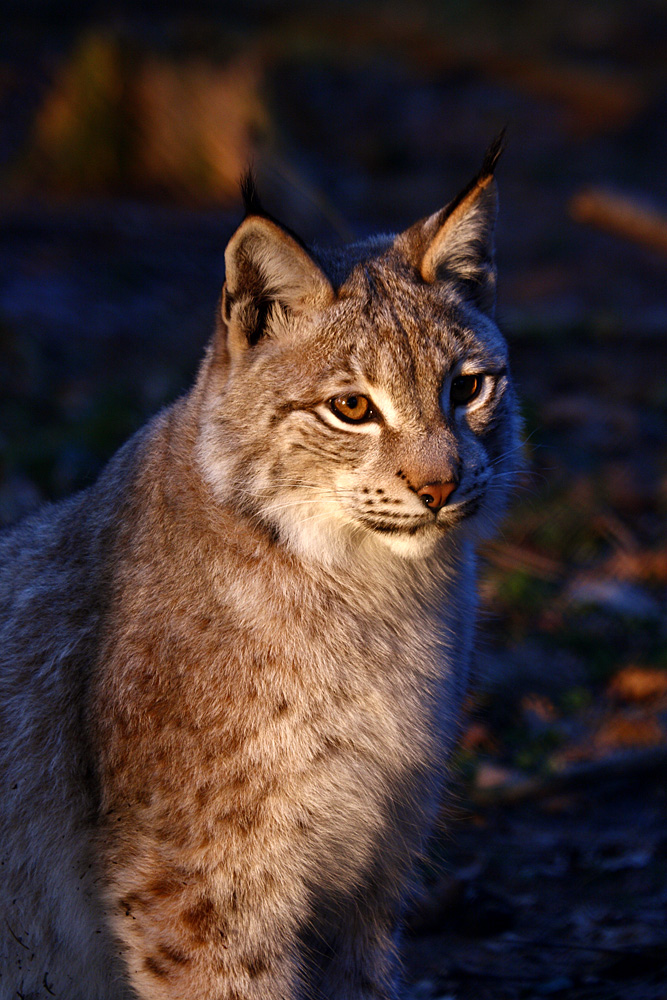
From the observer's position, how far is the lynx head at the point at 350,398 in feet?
10.4

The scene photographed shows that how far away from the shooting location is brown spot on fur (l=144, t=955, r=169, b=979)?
3094 millimetres

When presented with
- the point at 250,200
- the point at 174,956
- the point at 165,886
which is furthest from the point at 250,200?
the point at 174,956

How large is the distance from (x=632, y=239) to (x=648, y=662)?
6.97 meters

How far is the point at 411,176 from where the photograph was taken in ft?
51.0

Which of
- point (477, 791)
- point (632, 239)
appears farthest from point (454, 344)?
point (632, 239)

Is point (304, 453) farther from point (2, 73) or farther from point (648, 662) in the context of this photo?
point (2, 73)

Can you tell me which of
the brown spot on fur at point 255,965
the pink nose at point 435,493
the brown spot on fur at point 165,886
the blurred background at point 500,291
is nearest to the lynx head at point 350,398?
the pink nose at point 435,493

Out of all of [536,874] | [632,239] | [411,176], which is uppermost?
[411,176]

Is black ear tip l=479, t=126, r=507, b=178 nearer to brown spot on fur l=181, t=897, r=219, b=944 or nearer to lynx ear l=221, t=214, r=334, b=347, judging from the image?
lynx ear l=221, t=214, r=334, b=347

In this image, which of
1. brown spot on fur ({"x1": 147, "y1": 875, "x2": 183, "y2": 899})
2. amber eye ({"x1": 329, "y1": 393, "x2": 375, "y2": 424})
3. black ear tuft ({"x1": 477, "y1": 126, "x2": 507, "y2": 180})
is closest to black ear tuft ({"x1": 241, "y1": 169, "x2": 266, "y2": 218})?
amber eye ({"x1": 329, "y1": 393, "x2": 375, "y2": 424})

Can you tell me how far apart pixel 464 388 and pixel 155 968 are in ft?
6.58

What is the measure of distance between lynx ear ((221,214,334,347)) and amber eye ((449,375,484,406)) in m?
0.49

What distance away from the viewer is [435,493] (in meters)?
3.10

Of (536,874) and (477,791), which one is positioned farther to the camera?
(477,791)
